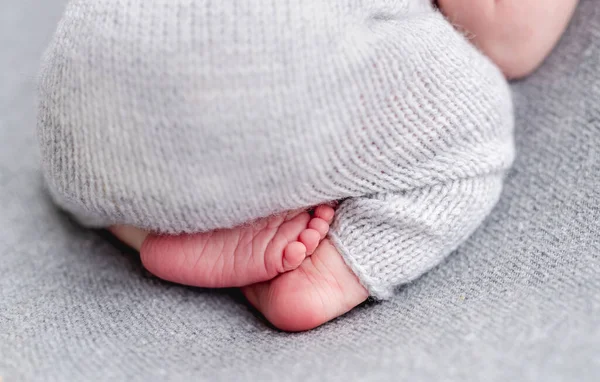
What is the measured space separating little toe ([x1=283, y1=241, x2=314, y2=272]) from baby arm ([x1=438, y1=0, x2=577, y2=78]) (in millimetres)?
436

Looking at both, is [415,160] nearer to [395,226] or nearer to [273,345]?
[395,226]

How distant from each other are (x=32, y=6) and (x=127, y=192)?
794 millimetres

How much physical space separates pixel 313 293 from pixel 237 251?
11 centimetres

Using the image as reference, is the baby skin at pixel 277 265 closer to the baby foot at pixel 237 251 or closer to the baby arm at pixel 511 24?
the baby foot at pixel 237 251

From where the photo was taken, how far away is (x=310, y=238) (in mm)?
818

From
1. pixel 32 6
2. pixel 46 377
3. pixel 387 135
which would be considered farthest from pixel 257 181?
pixel 32 6

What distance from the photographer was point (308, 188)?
0.77 metres

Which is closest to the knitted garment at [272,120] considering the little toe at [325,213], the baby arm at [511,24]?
the little toe at [325,213]

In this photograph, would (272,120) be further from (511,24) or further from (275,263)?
(511,24)

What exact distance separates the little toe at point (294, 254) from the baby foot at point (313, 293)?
2 centimetres

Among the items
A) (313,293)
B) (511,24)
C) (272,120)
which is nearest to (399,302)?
(313,293)

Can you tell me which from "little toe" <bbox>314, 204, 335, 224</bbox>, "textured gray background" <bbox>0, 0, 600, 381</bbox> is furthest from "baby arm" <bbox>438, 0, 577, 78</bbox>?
"little toe" <bbox>314, 204, 335, 224</bbox>

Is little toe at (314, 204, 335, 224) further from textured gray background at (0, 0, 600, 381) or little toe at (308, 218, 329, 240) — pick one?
textured gray background at (0, 0, 600, 381)

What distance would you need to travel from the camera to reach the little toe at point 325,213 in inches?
33.0
